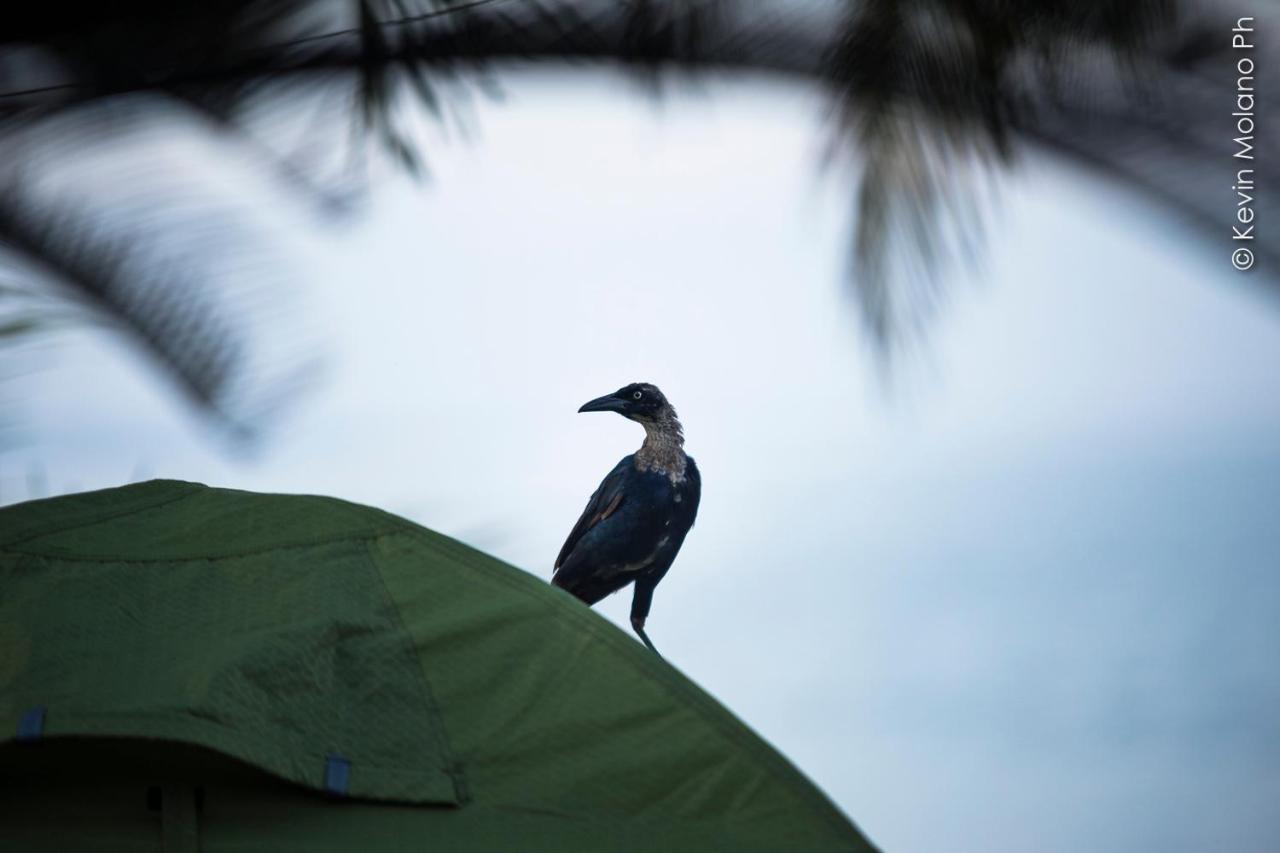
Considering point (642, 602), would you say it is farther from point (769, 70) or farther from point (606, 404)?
point (769, 70)

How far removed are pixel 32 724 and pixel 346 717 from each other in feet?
1.51

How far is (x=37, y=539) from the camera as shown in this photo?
2.84m

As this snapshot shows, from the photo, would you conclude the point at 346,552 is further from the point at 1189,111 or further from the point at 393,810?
the point at 1189,111

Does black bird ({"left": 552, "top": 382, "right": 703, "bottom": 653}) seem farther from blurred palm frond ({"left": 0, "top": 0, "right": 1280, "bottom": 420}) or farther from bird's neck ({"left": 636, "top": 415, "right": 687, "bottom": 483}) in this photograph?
blurred palm frond ({"left": 0, "top": 0, "right": 1280, "bottom": 420})

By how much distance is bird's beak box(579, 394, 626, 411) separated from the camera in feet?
11.5

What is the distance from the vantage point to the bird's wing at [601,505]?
3.52 m

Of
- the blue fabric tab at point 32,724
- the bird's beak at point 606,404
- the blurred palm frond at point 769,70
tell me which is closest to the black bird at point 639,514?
the bird's beak at point 606,404

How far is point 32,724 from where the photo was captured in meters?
2.42

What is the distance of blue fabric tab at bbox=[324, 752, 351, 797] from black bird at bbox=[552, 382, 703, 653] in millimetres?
1125

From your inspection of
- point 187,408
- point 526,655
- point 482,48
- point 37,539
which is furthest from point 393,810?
point 482,48

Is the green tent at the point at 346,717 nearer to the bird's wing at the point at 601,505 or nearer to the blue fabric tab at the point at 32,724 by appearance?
the blue fabric tab at the point at 32,724

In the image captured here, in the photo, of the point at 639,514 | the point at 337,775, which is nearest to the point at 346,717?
the point at 337,775

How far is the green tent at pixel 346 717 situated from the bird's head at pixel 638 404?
774 millimetres

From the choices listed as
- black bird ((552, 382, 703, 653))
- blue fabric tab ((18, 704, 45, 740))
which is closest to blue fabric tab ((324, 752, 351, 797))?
blue fabric tab ((18, 704, 45, 740))
